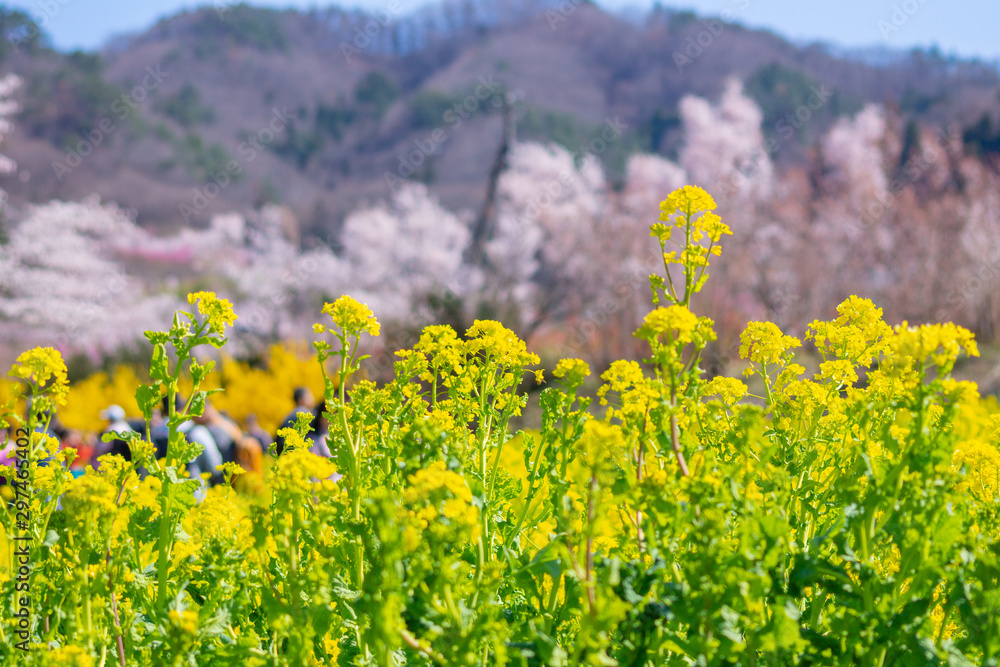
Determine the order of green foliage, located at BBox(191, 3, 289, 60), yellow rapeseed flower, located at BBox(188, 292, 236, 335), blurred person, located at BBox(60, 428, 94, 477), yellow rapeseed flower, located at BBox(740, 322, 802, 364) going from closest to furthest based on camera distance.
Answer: yellow rapeseed flower, located at BBox(188, 292, 236, 335)
yellow rapeseed flower, located at BBox(740, 322, 802, 364)
blurred person, located at BBox(60, 428, 94, 477)
green foliage, located at BBox(191, 3, 289, 60)

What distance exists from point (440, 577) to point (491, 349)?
744mm

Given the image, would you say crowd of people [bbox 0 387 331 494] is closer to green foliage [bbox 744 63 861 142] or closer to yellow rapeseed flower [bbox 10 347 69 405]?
yellow rapeseed flower [bbox 10 347 69 405]

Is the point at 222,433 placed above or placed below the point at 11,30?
below

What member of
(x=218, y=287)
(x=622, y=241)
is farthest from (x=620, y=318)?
(x=218, y=287)

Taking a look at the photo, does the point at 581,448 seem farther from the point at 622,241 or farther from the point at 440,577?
the point at 622,241

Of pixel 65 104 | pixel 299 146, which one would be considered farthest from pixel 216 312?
pixel 299 146

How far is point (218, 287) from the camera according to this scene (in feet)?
86.2

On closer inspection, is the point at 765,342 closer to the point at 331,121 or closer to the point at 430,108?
the point at 430,108
